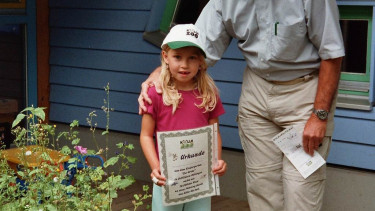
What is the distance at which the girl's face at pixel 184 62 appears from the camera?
11.9 ft

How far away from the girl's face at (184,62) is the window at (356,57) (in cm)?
195

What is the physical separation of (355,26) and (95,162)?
2930 mm

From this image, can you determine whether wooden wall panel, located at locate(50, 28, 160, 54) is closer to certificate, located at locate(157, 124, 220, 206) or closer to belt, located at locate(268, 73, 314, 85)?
belt, located at locate(268, 73, 314, 85)

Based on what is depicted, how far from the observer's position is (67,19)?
22.8 feet

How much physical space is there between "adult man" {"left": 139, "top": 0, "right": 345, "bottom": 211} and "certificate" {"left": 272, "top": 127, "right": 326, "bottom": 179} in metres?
0.03

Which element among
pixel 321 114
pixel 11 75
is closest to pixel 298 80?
pixel 321 114

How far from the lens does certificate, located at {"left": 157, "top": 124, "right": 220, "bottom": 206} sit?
3561 millimetres

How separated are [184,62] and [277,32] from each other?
568mm

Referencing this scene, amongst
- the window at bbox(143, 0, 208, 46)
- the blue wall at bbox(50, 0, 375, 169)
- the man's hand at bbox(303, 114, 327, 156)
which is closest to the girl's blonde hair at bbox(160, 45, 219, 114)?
the man's hand at bbox(303, 114, 327, 156)

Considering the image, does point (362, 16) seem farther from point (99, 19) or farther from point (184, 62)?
point (99, 19)


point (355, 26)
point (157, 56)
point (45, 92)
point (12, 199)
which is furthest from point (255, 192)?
point (45, 92)

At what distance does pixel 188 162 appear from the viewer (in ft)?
11.9

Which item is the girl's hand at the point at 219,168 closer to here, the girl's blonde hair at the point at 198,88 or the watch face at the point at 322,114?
the girl's blonde hair at the point at 198,88

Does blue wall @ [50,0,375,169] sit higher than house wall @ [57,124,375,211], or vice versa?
blue wall @ [50,0,375,169]
